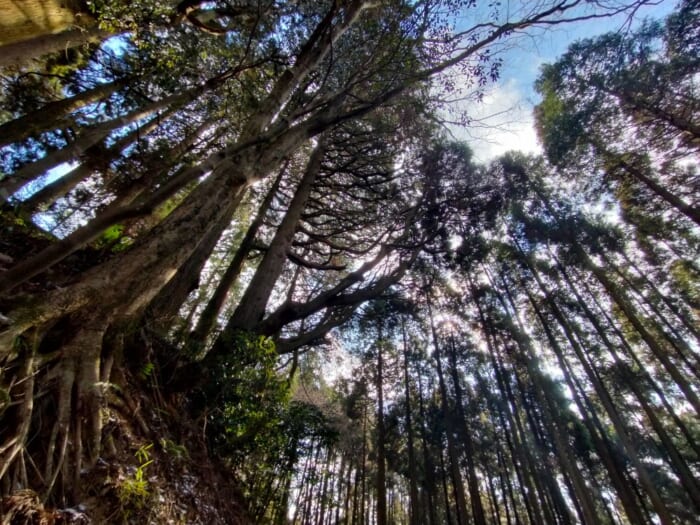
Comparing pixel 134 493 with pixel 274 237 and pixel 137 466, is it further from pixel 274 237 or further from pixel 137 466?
pixel 274 237

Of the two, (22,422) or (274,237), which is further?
(274,237)

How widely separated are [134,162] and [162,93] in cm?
147

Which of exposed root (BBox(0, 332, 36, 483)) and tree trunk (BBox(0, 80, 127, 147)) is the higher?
tree trunk (BBox(0, 80, 127, 147))

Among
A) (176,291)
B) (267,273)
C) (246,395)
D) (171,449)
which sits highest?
(267,273)

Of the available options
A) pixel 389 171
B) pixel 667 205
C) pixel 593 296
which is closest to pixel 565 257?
pixel 593 296

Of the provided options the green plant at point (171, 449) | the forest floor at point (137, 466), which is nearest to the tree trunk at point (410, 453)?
the forest floor at point (137, 466)

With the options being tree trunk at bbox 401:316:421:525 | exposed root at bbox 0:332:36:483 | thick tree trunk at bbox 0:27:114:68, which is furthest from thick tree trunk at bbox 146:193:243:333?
tree trunk at bbox 401:316:421:525

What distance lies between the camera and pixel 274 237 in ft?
20.8

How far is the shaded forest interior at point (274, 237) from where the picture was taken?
2.20m

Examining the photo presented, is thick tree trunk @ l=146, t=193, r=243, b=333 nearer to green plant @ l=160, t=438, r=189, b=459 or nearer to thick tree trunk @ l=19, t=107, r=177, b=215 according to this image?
green plant @ l=160, t=438, r=189, b=459

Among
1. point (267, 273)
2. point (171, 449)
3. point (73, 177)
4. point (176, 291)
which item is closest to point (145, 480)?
point (171, 449)

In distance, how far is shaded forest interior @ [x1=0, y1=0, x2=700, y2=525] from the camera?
220 cm

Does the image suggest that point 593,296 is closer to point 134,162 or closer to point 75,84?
point 134,162

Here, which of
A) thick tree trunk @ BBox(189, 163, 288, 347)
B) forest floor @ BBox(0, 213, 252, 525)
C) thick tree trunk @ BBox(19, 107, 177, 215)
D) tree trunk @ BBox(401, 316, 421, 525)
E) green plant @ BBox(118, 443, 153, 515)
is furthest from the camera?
tree trunk @ BBox(401, 316, 421, 525)
